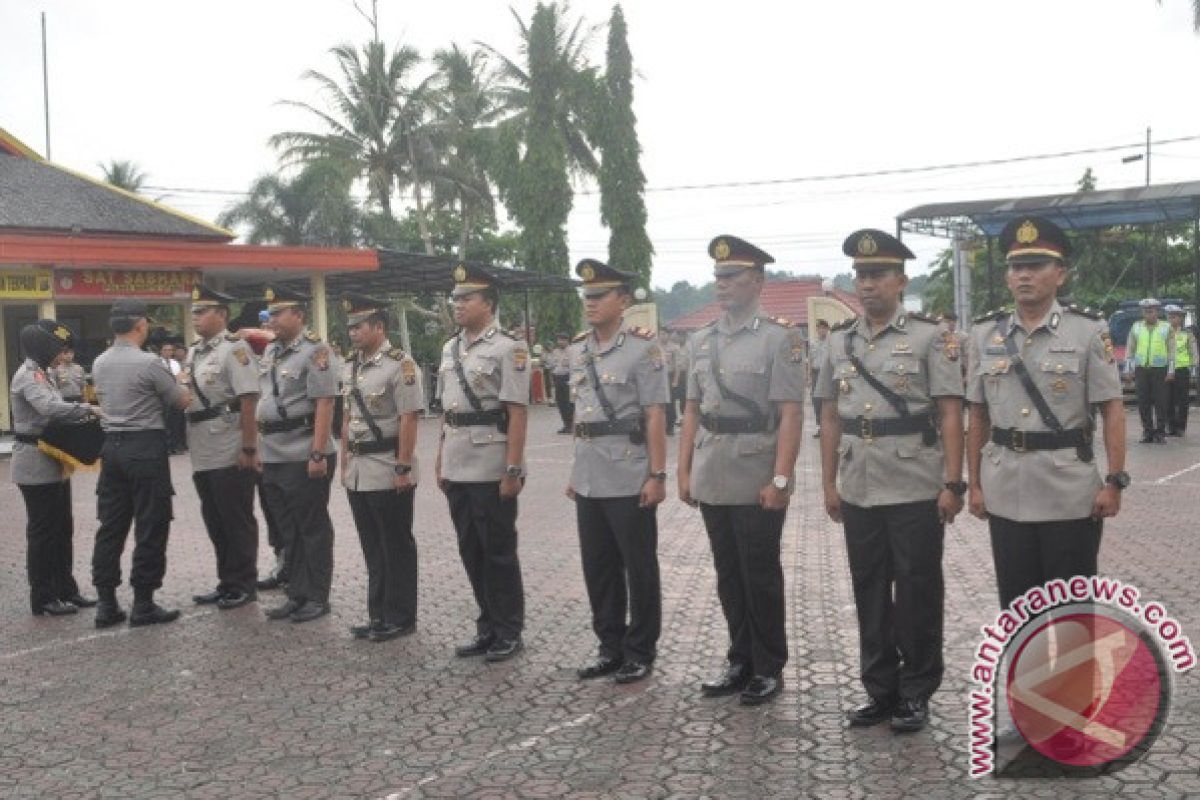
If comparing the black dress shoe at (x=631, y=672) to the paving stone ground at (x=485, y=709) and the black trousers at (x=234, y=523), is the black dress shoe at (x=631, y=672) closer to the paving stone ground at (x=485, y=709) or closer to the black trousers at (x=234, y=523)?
the paving stone ground at (x=485, y=709)

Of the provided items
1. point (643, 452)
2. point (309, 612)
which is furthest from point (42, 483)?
point (643, 452)

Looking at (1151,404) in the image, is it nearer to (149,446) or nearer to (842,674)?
(842,674)

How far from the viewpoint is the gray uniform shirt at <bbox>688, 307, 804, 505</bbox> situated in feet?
17.2

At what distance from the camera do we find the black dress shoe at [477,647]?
6.16 metres

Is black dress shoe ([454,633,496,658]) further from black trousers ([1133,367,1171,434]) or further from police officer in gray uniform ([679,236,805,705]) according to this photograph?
black trousers ([1133,367,1171,434])

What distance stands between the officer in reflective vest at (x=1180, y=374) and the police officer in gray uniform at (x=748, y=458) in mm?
12112

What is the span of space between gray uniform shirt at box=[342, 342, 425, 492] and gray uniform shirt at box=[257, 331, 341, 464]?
1.33 ft

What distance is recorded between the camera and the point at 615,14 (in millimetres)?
40344

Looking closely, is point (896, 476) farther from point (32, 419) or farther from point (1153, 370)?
point (1153, 370)

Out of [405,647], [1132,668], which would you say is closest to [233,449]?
[405,647]

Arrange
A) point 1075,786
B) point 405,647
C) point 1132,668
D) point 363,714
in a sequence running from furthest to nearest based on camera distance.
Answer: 1. point 405,647
2. point 363,714
3. point 1132,668
4. point 1075,786

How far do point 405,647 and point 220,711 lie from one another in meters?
1.18

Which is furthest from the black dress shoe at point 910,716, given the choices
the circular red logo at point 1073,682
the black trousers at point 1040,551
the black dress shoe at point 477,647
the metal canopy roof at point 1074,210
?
the metal canopy roof at point 1074,210

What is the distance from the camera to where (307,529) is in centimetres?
711
